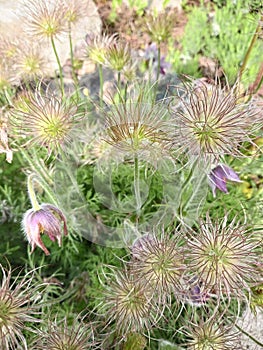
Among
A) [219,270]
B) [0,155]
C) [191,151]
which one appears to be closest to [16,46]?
[0,155]

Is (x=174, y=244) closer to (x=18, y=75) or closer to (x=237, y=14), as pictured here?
(x=18, y=75)

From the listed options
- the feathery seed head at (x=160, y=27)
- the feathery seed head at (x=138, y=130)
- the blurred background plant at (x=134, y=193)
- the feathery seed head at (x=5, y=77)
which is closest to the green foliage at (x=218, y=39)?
the blurred background plant at (x=134, y=193)

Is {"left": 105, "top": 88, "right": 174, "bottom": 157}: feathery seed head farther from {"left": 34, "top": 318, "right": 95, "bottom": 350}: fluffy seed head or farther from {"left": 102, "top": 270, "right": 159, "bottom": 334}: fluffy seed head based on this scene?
{"left": 34, "top": 318, "right": 95, "bottom": 350}: fluffy seed head

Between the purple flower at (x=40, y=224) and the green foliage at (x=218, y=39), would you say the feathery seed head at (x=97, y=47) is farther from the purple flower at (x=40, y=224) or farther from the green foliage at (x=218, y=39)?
the green foliage at (x=218, y=39)

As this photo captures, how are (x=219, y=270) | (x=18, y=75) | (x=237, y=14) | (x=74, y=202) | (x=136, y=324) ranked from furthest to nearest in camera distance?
1. (x=237, y=14)
2. (x=74, y=202)
3. (x=18, y=75)
4. (x=136, y=324)
5. (x=219, y=270)

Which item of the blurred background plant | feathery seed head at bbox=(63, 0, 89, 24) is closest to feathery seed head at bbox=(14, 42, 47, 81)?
the blurred background plant

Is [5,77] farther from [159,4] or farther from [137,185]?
[159,4]
